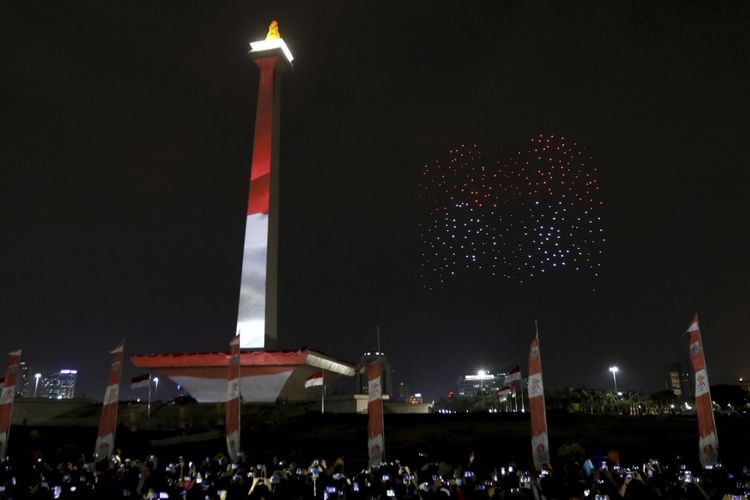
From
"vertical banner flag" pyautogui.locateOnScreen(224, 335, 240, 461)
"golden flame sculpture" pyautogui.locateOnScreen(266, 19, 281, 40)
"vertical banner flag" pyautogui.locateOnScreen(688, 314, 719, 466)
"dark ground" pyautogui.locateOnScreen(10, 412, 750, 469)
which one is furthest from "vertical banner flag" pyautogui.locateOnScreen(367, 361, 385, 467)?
"golden flame sculpture" pyautogui.locateOnScreen(266, 19, 281, 40)

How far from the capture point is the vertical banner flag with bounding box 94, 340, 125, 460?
66.2ft

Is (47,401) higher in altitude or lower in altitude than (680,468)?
higher

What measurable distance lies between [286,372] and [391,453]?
1965 centimetres

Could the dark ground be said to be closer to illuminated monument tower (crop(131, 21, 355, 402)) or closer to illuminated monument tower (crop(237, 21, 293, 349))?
illuminated monument tower (crop(131, 21, 355, 402))

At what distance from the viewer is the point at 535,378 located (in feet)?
57.6

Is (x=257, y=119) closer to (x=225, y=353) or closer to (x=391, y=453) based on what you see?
(x=225, y=353)

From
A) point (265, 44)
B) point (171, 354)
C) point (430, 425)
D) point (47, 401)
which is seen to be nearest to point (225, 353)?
point (171, 354)

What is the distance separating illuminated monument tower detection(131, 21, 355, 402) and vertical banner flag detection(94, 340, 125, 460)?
20372 millimetres

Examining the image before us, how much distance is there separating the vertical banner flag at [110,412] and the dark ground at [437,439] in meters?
2.23

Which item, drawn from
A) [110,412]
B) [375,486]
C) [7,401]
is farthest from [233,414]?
[375,486]

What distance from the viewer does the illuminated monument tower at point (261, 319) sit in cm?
4300

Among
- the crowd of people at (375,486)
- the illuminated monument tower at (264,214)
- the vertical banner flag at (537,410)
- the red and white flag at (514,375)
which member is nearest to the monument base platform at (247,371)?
the illuminated monument tower at (264,214)

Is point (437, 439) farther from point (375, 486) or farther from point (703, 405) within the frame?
point (375, 486)

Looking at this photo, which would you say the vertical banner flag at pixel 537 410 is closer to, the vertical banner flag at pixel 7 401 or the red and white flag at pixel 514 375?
the red and white flag at pixel 514 375
